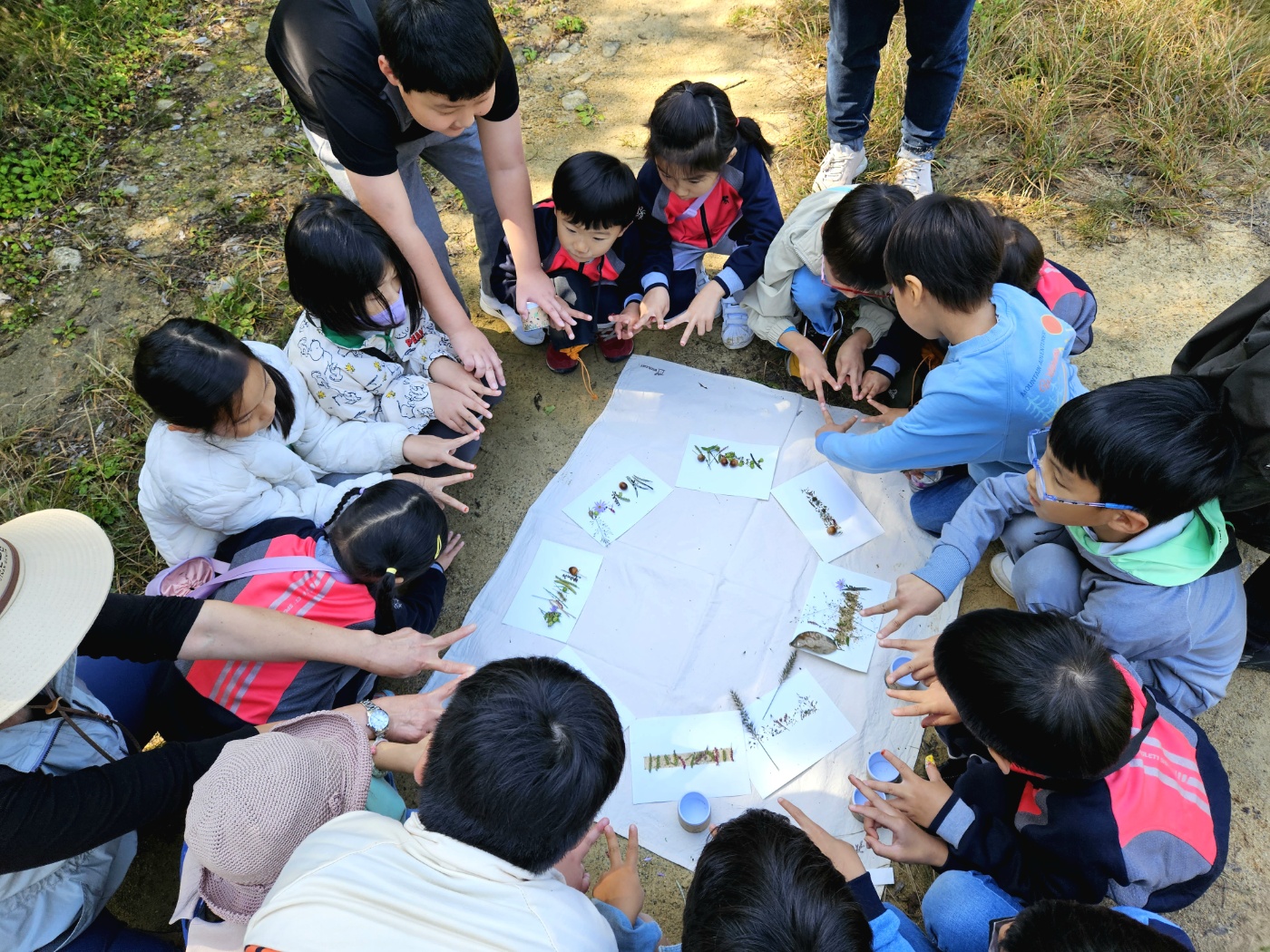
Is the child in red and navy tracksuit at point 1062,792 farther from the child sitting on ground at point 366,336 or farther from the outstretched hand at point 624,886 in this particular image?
the child sitting on ground at point 366,336

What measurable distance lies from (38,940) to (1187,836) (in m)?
2.63

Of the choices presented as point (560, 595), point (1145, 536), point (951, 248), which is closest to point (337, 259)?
point (560, 595)

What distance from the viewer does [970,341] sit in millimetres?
2311

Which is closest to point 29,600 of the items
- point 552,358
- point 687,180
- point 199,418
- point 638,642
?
point 199,418

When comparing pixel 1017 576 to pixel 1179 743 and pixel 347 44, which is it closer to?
pixel 1179 743

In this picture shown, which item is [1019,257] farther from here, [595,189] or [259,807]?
[259,807]

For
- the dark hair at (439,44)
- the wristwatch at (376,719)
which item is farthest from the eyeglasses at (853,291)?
the wristwatch at (376,719)

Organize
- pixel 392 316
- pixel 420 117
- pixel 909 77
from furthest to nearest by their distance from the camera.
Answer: pixel 909 77 < pixel 392 316 < pixel 420 117

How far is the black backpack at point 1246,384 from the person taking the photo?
6.20 ft

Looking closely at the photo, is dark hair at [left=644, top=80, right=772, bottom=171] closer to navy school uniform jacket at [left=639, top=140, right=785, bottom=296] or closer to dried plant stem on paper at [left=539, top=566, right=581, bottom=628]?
navy school uniform jacket at [left=639, top=140, right=785, bottom=296]

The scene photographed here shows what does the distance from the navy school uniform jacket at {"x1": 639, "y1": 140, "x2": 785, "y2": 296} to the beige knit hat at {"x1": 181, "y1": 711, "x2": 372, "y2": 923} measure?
215cm

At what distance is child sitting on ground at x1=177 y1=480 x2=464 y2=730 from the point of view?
210 centimetres

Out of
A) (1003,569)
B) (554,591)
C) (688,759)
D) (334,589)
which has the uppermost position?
(334,589)

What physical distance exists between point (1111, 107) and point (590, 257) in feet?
9.56
